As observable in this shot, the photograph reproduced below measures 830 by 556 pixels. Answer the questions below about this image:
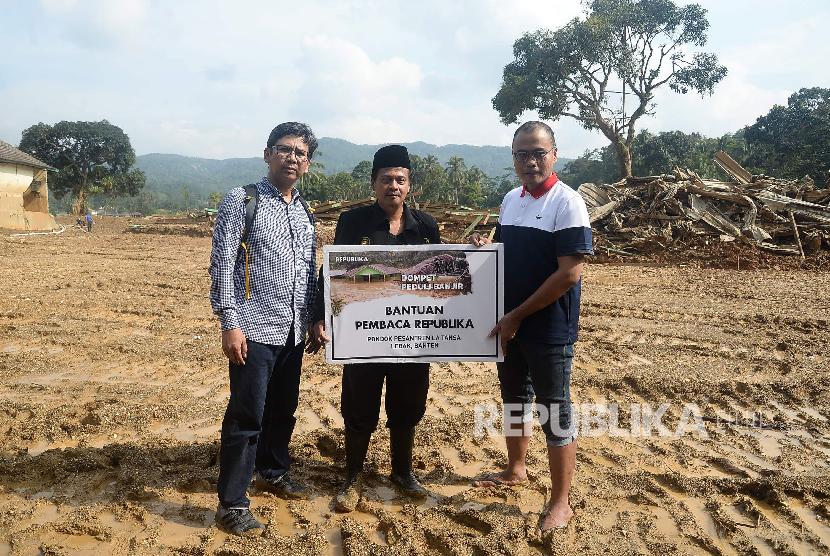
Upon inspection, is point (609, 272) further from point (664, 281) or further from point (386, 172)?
A: point (386, 172)

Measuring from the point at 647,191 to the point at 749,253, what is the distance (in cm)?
327

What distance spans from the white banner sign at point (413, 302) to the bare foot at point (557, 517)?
769mm

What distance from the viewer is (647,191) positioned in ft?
45.6

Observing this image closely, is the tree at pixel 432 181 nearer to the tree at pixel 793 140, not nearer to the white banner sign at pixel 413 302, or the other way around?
the tree at pixel 793 140

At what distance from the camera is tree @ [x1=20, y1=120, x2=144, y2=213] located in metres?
41.3

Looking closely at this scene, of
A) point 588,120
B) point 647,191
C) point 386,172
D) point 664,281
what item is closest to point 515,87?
point 588,120

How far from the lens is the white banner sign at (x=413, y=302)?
8.46 feet

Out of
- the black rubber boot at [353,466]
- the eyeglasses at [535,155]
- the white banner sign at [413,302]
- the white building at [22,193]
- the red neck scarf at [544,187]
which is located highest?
the white building at [22,193]

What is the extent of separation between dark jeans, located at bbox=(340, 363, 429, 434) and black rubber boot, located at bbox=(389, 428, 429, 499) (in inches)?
3.0

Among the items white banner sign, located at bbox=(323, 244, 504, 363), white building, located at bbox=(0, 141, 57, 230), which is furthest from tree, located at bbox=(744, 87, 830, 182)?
white building, located at bbox=(0, 141, 57, 230)

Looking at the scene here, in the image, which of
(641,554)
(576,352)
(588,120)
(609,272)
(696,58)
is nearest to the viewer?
(641,554)

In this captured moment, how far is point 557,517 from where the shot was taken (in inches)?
103

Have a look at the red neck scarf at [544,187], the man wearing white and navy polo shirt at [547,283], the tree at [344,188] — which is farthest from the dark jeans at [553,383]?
the tree at [344,188]

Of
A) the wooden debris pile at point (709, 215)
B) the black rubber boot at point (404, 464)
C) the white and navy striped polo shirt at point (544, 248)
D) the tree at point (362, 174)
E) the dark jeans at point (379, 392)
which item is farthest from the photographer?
the tree at point (362, 174)
